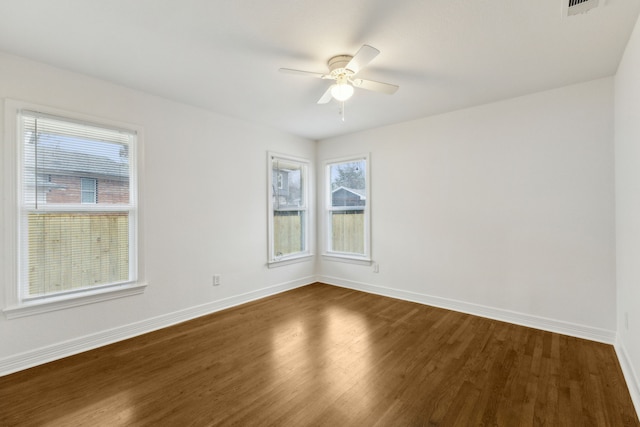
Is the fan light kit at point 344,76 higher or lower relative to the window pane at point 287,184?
higher

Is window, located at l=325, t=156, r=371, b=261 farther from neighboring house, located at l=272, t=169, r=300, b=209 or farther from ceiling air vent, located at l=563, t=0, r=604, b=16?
ceiling air vent, located at l=563, t=0, r=604, b=16

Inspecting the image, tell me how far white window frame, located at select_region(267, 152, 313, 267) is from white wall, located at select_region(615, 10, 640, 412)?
3.72m

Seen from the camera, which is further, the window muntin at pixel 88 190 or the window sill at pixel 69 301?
the window muntin at pixel 88 190

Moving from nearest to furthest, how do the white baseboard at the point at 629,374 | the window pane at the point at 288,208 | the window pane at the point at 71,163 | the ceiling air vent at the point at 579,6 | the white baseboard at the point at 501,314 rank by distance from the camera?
the ceiling air vent at the point at 579,6, the white baseboard at the point at 629,374, the window pane at the point at 71,163, the white baseboard at the point at 501,314, the window pane at the point at 288,208

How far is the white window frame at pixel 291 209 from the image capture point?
432 cm

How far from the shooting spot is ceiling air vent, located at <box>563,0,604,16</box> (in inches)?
67.1

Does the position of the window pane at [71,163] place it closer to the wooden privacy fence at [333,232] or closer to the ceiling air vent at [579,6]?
the wooden privacy fence at [333,232]

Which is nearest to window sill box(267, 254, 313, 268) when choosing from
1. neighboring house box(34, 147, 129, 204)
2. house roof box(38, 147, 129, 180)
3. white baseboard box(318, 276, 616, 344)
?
white baseboard box(318, 276, 616, 344)

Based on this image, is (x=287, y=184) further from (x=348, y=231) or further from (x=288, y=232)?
(x=348, y=231)

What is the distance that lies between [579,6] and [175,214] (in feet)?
12.4

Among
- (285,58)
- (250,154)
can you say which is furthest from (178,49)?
(250,154)

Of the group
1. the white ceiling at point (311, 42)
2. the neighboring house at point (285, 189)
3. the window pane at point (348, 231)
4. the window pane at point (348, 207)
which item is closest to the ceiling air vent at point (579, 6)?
the white ceiling at point (311, 42)

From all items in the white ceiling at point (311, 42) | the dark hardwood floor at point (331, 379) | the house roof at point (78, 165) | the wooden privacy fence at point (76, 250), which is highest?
the white ceiling at point (311, 42)

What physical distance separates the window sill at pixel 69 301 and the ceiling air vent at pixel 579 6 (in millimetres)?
4089
